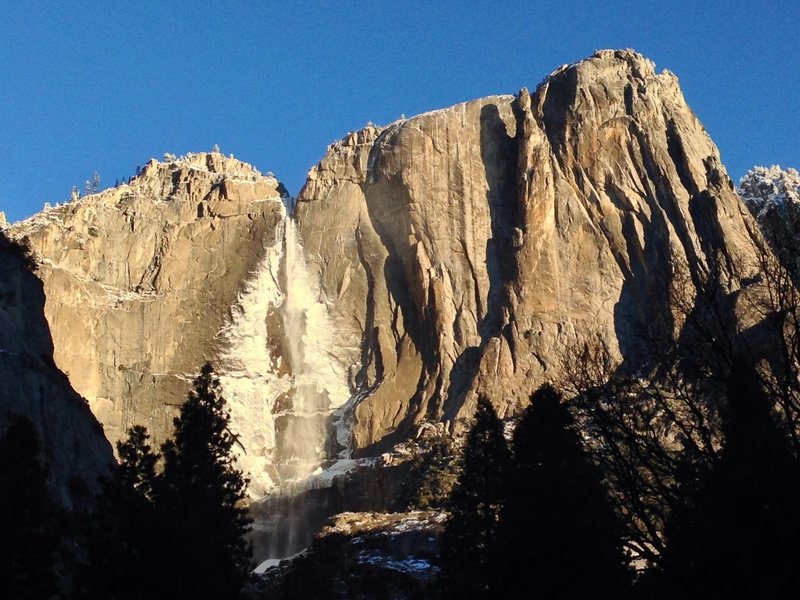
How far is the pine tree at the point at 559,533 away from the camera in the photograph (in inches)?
870

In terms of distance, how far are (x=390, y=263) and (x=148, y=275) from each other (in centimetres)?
1993

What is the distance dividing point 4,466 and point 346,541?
3147cm

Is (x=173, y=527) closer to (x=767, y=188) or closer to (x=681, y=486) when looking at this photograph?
(x=681, y=486)

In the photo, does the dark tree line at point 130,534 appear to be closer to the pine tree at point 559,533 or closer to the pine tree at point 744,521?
the pine tree at point 559,533

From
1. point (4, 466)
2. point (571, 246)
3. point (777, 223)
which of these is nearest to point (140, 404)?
point (571, 246)

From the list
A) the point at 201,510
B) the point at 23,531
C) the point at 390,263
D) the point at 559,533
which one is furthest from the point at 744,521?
the point at 390,263

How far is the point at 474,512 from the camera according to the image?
3781 centimetres

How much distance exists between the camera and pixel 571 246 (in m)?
76.4

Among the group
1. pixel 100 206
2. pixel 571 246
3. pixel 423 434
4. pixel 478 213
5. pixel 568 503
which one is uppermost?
pixel 100 206

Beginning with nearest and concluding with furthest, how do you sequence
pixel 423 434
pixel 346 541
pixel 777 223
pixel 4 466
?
pixel 777 223 < pixel 4 466 < pixel 346 541 < pixel 423 434

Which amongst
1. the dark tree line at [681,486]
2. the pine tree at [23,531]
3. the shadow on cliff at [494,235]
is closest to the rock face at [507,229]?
the shadow on cliff at [494,235]

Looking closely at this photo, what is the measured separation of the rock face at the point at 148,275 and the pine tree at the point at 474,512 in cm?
4196

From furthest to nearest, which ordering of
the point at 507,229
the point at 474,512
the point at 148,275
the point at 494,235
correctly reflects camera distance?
the point at 148,275 < the point at 494,235 < the point at 507,229 < the point at 474,512

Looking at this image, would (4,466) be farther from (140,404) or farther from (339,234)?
(339,234)
